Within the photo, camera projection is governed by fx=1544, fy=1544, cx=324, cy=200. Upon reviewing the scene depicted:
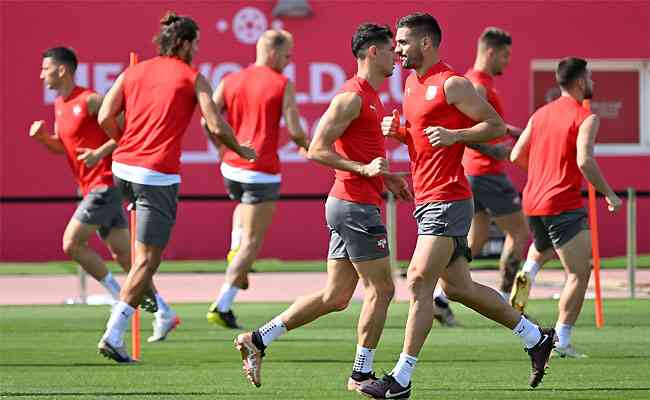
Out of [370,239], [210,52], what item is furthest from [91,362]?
[210,52]

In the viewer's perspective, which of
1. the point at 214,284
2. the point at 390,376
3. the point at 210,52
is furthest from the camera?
the point at 210,52

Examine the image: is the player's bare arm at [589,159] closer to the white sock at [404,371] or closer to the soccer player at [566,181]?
the soccer player at [566,181]

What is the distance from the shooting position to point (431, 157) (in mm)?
8438

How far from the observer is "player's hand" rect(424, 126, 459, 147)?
8.19m

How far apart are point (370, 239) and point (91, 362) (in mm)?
2702

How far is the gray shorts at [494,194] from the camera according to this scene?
13.0 metres

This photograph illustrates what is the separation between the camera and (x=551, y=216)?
10.8 meters

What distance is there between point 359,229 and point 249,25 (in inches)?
523

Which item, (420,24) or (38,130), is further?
(38,130)

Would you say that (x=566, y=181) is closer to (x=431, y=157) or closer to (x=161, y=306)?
(x=431, y=157)

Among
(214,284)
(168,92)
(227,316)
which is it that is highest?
(168,92)

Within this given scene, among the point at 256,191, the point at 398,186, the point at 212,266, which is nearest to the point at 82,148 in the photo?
the point at 256,191

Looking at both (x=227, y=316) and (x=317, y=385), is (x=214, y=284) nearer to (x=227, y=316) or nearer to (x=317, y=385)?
(x=227, y=316)

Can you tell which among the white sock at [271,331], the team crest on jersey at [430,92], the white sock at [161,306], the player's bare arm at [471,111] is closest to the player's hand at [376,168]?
the player's bare arm at [471,111]
